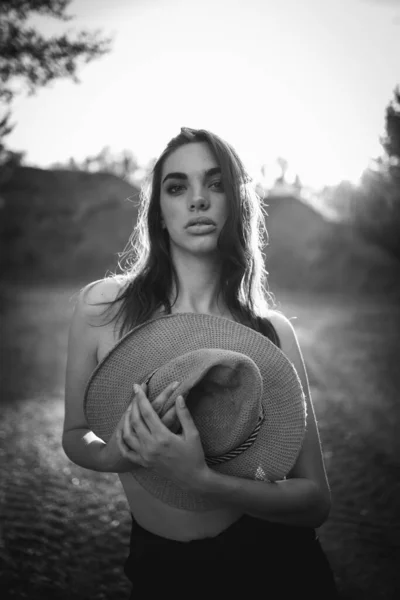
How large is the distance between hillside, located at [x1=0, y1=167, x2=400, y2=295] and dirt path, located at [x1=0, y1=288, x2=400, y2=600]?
8980mm

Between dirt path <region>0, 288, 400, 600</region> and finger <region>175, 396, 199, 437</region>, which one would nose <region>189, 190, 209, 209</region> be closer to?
finger <region>175, 396, 199, 437</region>

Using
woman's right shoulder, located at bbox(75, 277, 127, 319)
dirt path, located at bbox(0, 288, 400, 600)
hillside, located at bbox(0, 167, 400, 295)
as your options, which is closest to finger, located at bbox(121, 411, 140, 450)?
woman's right shoulder, located at bbox(75, 277, 127, 319)

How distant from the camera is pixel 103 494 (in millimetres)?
3406

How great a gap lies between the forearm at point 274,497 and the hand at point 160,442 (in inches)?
3.4

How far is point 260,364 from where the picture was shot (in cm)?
123

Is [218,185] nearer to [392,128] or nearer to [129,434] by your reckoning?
[129,434]

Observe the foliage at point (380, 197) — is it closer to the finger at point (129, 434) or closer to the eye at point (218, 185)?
the eye at point (218, 185)

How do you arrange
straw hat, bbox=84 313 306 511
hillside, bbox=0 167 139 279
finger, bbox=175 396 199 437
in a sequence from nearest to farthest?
finger, bbox=175 396 199 437 → straw hat, bbox=84 313 306 511 → hillside, bbox=0 167 139 279

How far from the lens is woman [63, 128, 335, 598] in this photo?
4.87 feet

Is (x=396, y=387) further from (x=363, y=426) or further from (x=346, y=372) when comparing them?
(x=363, y=426)

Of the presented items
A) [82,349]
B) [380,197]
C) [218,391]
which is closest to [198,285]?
[82,349]

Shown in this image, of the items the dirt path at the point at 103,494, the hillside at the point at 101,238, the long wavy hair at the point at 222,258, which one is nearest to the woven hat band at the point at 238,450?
the long wavy hair at the point at 222,258

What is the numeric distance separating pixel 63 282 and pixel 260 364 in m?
18.0

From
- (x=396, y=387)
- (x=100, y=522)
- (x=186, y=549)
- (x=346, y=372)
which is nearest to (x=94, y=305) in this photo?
(x=186, y=549)
